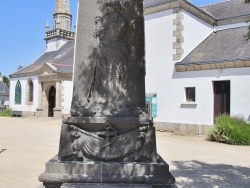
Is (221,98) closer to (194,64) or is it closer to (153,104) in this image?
(194,64)

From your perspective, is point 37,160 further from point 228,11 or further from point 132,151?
point 228,11

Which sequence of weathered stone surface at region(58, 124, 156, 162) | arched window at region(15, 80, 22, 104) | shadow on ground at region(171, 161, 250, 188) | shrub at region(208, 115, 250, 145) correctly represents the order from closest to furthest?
weathered stone surface at region(58, 124, 156, 162) → shadow on ground at region(171, 161, 250, 188) → shrub at region(208, 115, 250, 145) → arched window at region(15, 80, 22, 104)

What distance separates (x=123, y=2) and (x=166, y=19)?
12988 millimetres

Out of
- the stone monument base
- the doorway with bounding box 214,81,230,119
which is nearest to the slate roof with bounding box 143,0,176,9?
the doorway with bounding box 214,81,230,119

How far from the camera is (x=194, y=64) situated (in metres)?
14.8

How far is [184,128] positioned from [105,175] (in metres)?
12.2

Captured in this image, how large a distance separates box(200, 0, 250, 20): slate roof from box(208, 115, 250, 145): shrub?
7.78 meters

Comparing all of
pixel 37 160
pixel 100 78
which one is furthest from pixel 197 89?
pixel 100 78

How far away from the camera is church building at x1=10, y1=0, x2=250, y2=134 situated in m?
14.0

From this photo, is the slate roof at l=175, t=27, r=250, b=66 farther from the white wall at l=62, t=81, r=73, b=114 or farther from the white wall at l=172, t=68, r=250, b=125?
the white wall at l=62, t=81, r=73, b=114

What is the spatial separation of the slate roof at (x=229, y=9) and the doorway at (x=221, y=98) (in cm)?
567

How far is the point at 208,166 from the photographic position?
291 inches

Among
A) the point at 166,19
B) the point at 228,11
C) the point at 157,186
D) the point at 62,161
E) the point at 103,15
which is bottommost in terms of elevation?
the point at 157,186

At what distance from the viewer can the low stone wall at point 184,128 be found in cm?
1455
